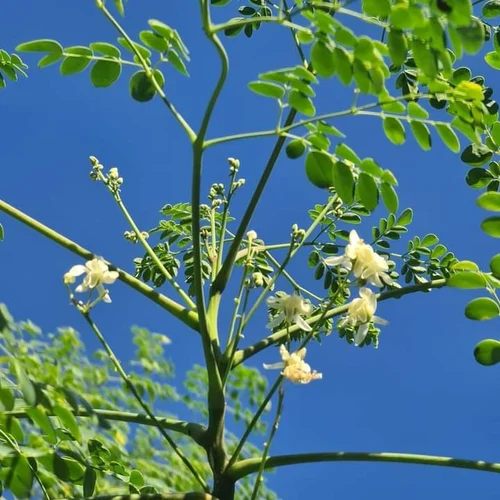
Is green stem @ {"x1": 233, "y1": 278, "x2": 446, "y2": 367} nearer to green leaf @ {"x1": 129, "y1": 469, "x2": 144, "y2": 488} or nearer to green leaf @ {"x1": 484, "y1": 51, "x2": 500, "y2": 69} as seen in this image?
green leaf @ {"x1": 129, "y1": 469, "x2": 144, "y2": 488}

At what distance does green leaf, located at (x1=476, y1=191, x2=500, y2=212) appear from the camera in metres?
1.43

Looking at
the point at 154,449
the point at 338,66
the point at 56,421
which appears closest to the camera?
the point at 338,66

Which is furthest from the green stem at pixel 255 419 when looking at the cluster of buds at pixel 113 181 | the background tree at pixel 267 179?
the cluster of buds at pixel 113 181

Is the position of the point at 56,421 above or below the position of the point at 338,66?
below

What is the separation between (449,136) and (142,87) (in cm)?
52

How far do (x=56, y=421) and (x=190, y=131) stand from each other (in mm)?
634

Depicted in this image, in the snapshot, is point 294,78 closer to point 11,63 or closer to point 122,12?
point 122,12

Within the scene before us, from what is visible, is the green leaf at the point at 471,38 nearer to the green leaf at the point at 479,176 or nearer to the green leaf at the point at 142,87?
the green leaf at the point at 142,87

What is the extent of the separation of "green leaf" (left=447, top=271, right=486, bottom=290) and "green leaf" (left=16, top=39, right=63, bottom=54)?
84cm

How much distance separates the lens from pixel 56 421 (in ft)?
5.52

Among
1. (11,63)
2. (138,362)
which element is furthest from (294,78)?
(138,362)

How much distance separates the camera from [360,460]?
1457 millimetres

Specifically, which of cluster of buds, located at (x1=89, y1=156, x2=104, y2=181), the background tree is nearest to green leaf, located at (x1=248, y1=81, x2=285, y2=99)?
the background tree

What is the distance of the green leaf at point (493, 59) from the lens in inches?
68.3
